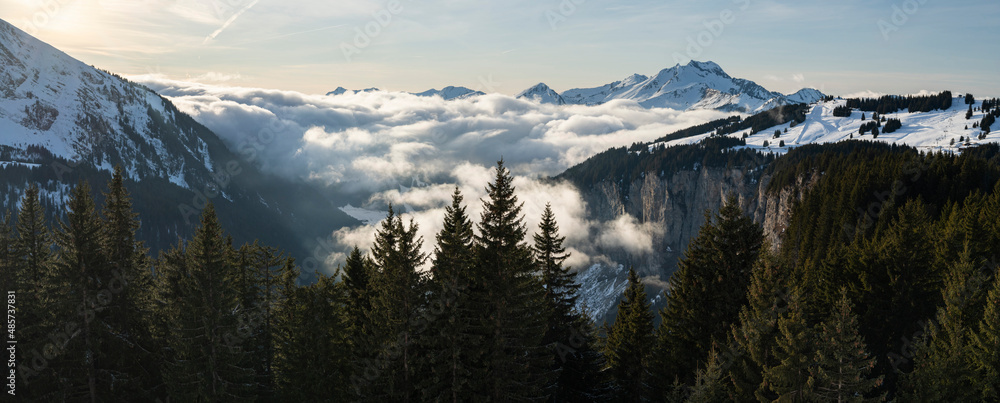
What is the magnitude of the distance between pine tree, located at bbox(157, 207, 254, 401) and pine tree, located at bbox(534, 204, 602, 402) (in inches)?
781

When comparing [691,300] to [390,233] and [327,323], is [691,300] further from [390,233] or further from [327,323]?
[327,323]

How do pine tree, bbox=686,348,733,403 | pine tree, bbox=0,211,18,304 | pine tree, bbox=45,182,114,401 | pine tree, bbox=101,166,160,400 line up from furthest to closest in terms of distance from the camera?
pine tree, bbox=101,166,160,400
pine tree, bbox=0,211,18,304
pine tree, bbox=45,182,114,401
pine tree, bbox=686,348,733,403

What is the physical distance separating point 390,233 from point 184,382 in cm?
1713

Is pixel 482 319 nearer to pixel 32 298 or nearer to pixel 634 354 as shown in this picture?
pixel 634 354

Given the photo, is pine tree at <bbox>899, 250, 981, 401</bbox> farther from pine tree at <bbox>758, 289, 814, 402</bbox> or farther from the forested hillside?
pine tree at <bbox>758, 289, 814, 402</bbox>

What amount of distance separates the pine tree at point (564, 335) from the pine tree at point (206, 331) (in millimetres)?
19838

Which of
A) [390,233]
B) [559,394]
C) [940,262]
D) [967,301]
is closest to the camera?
[390,233]

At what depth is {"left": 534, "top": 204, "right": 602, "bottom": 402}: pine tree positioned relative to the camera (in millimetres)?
36594

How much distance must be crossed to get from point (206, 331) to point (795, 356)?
32389 mm

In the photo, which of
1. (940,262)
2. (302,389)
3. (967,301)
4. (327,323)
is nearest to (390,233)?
(327,323)

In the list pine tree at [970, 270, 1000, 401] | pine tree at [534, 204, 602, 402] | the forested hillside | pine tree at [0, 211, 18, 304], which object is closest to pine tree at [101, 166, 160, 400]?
the forested hillside

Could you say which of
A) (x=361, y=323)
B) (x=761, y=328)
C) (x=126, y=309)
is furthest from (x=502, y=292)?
(x=126, y=309)

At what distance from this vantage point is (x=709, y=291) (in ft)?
111

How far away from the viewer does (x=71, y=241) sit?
34.2m
